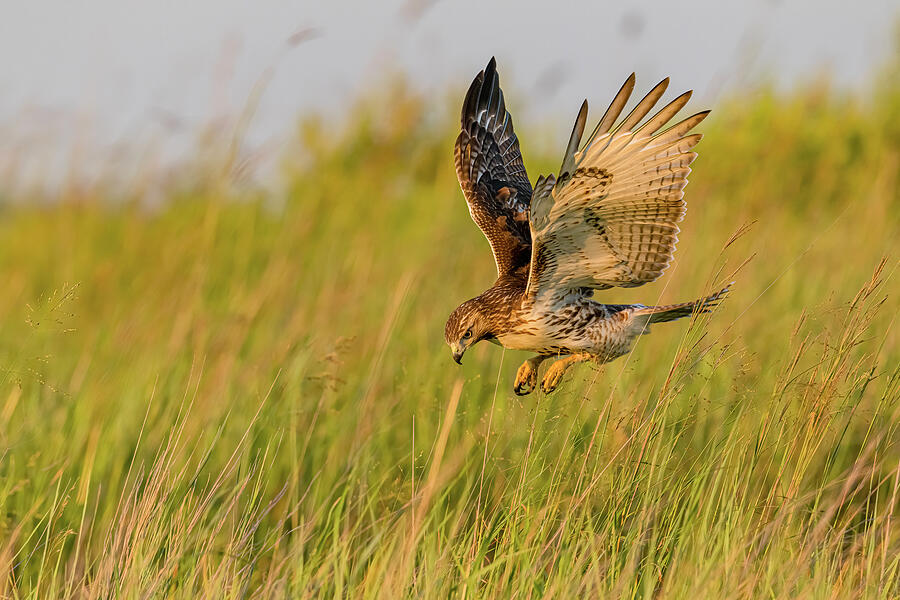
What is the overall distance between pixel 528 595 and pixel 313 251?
4423mm

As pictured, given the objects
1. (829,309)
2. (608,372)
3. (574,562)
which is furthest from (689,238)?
(574,562)

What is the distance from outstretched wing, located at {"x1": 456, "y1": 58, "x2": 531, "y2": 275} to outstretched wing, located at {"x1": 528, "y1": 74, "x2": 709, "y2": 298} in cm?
58

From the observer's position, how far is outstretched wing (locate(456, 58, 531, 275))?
4.21 m

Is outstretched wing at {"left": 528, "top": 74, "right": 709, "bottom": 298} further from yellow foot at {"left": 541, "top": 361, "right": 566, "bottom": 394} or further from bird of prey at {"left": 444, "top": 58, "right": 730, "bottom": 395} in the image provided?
yellow foot at {"left": 541, "top": 361, "right": 566, "bottom": 394}

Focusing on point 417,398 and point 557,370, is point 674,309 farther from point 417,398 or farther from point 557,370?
point 417,398

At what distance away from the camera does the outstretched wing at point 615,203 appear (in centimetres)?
310

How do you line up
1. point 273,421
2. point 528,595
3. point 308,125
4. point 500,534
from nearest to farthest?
point 528,595 → point 500,534 → point 273,421 → point 308,125

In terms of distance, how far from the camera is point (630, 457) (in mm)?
2957

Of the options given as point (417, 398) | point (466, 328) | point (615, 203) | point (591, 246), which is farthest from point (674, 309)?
point (417, 398)

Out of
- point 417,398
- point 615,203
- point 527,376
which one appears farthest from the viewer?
point 417,398

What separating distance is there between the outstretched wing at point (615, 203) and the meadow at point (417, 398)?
0.27 meters

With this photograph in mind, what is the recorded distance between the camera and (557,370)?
134 inches

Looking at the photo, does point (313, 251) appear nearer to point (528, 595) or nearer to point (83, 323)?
point (83, 323)

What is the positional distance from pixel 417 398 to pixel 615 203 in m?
1.56
